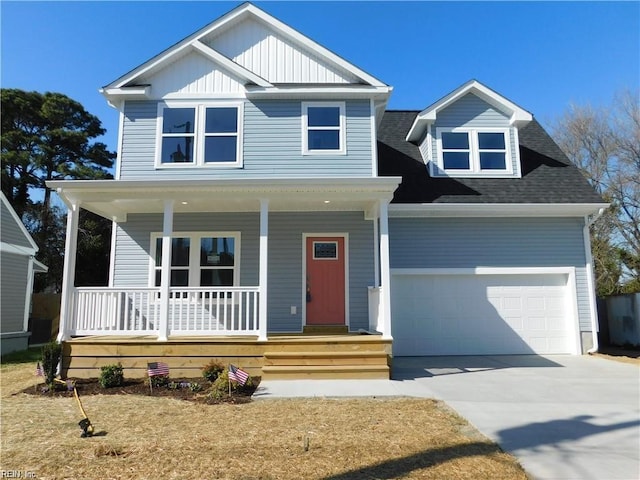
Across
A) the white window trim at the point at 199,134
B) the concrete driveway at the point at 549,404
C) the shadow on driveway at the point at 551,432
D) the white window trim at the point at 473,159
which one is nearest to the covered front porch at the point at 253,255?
the white window trim at the point at 199,134

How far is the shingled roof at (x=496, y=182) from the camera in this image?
10.6 metres

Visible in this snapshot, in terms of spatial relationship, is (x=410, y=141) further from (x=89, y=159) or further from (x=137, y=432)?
(x=89, y=159)

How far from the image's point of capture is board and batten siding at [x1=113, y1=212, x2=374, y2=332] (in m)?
10.1

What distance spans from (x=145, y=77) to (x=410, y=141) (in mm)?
7097

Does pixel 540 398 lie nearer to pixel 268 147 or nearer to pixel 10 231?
pixel 268 147

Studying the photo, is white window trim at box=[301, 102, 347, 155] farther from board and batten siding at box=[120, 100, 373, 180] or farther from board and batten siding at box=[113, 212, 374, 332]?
board and batten siding at box=[113, 212, 374, 332]

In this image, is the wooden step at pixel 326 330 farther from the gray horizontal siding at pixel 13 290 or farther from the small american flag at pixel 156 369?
the gray horizontal siding at pixel 13 290

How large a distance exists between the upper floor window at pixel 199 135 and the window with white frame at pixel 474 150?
525 cm

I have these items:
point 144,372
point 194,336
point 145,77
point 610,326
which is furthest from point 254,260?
point 610,326

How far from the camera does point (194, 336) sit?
838cm

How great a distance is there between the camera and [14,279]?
13.5 m

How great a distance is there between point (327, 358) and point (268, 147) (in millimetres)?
5163

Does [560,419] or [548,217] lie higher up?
[548,217]

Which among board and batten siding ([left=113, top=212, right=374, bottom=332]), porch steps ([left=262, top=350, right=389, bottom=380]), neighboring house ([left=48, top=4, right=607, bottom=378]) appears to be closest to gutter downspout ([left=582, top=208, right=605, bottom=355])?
neighboring house ([left=48, top=4, right=607, bottom=378])
